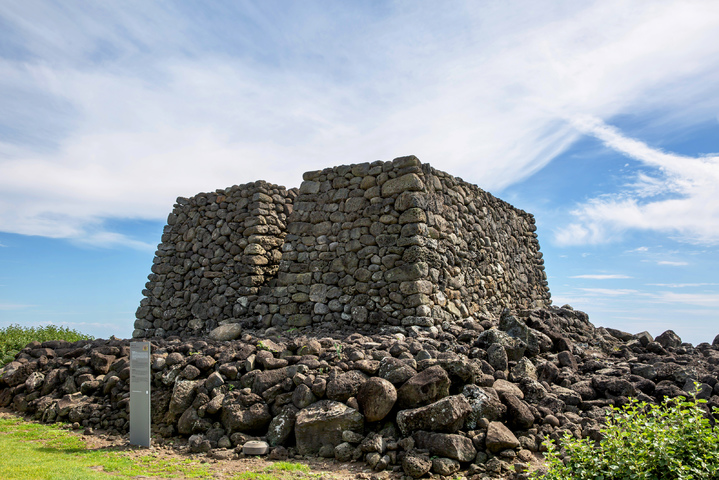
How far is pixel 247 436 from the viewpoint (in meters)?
6.02

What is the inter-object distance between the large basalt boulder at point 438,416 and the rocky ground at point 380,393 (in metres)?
0.01

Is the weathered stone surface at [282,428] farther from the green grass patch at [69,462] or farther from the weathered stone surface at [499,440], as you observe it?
the weathered stone surface at [499,440]

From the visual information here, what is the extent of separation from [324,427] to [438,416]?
Answer: 4.40 feet

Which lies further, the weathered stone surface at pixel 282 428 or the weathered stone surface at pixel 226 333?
the weathered stone surface at pixel 226 333

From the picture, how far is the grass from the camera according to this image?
5.20m

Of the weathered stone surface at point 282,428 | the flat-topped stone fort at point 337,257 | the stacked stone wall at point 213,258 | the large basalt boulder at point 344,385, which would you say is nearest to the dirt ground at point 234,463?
the weathered stone surface at point 282,428

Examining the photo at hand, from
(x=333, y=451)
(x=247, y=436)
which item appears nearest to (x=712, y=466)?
(x=333, y=451)

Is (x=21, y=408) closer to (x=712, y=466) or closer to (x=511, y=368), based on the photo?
(x=511, y=368)

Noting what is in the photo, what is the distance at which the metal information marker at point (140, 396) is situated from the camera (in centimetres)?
648

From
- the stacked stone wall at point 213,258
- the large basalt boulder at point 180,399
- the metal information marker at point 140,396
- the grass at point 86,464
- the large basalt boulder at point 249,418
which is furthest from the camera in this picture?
the stacked stone wall at point 213,258

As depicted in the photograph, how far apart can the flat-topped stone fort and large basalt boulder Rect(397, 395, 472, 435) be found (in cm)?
321

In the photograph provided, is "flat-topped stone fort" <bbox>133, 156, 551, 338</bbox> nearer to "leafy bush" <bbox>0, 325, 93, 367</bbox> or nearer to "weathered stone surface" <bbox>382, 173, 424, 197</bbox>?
"weathered stone surface" <bbox>382, 173, 424, 197</bbox>

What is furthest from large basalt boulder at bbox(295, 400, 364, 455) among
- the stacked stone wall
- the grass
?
the stacked stone wall

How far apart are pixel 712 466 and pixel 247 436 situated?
4724 mm
